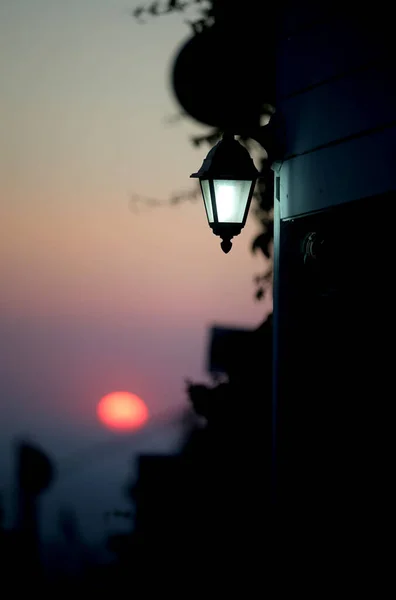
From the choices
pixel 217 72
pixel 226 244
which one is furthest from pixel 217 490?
pixel 217 72

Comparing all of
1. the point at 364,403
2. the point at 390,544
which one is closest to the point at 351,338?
the point at 364,403

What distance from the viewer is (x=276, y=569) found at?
6.26m

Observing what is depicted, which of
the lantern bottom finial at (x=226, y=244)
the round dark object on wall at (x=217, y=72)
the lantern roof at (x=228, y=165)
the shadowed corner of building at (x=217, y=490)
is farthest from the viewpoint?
the shadowed corner of building at (x=217, y=490)

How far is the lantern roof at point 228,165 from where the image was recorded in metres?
5.99

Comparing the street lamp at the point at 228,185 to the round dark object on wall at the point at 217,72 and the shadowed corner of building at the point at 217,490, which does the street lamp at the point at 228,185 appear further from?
the shadowed corner of building at the point at 217,490

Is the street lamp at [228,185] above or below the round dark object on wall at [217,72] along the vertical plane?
below

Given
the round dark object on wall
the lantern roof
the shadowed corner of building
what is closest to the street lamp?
the lantern roof

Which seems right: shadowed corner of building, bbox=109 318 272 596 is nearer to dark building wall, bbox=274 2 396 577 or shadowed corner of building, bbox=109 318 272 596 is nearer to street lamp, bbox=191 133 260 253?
dark building wall, bbox=274 2 396 577

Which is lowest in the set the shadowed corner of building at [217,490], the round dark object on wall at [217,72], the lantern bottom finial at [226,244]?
the shadowed corner of building at [217,490]

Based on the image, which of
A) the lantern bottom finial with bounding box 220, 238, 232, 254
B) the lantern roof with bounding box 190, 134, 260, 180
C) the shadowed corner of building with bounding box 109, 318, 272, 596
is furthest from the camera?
the shadowed corner of building with bounding box 109, 318, 272, 596

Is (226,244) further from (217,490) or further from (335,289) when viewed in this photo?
(217,490)

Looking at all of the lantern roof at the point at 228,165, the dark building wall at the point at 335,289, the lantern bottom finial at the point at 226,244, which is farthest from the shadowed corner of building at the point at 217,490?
the lantern roof at the point at 228,165

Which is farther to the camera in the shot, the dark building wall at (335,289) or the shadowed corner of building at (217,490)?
the shadowed corner of building at (217,490)

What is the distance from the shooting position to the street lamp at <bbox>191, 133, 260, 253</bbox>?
6.00m
